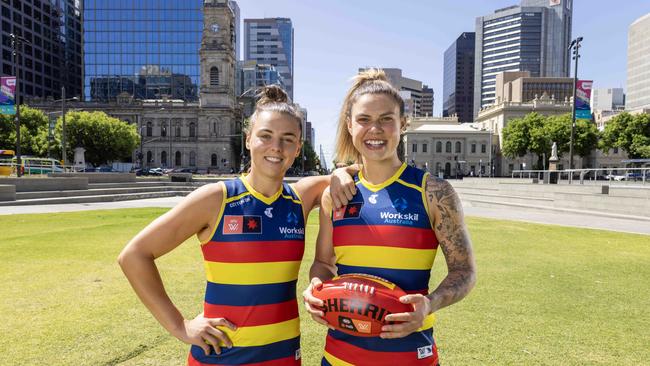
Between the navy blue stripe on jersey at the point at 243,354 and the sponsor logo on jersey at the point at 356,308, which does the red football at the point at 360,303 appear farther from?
the navy blue stripe on jersey at the point at 243,354

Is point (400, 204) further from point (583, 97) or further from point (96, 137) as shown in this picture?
point (96, 137)

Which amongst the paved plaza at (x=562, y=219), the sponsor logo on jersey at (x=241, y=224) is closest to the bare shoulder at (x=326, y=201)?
the sponsor logo on jersey at (x=241, y=224)

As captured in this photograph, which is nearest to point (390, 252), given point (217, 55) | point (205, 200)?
point (205, 200)

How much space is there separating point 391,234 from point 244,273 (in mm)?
925

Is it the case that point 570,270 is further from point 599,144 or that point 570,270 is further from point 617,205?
point 599,144

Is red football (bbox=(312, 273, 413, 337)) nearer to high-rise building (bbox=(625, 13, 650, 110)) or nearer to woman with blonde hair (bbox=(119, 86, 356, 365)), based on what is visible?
woman with blonde hair (bbox=(119, 86, 356, 365))

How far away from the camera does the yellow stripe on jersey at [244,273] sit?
2537mm

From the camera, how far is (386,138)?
2.61 metres

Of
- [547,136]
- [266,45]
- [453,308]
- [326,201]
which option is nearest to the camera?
[326,201]

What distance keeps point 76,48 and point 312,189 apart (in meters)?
136

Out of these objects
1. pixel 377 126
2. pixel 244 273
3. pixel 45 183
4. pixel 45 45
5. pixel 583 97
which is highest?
pixel 45 45

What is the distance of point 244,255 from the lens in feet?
8.39

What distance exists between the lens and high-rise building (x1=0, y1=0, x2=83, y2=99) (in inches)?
3501

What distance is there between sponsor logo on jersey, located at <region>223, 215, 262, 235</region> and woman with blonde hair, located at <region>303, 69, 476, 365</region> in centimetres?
48
